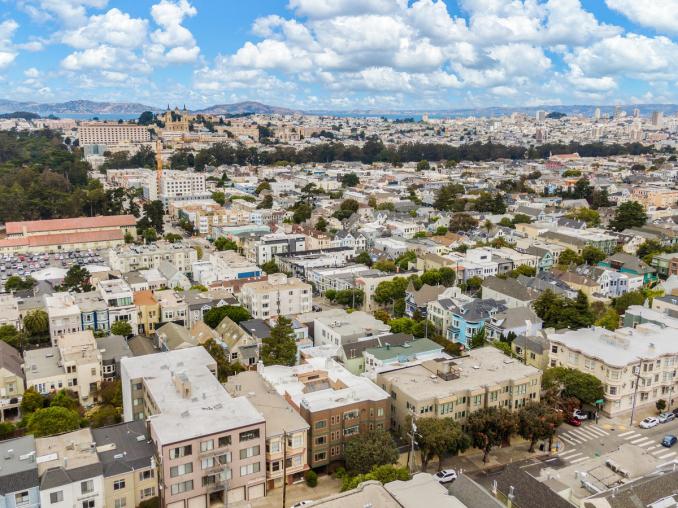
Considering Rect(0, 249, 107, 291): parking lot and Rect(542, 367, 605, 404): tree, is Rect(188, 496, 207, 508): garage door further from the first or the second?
Rect(0, 249, 107, 291): parking lot

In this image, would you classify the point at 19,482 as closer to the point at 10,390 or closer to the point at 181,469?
the point at 181,469

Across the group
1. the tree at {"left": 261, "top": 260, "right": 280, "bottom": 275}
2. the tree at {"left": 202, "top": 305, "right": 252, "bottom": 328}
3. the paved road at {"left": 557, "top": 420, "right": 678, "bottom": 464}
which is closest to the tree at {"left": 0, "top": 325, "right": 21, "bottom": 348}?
the tree at {"left": 202, "top": 305, "right": 252, "bottom": 328}

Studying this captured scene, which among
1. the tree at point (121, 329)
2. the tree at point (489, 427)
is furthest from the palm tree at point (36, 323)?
the tree at point (489, 427)

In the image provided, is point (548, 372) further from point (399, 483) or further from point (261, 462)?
point (261, 462)

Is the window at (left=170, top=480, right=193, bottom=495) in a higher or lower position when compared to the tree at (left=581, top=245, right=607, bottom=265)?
lower

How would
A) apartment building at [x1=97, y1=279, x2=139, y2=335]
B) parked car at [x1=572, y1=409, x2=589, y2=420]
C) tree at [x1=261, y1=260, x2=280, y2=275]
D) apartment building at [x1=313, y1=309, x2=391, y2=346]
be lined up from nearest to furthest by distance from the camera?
1. parked car at [x1=572, y1=409, x2=589, y2=420]
2. apartment building at [x1=313, y1=309, x2=391, y2=346]
3. apartment building at [x1=97, y1=279, x2=139, y2=335]
4. tree at [x1=261, y1=260, x2=280, y2=275]

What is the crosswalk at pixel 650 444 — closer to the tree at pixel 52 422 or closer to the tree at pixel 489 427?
the tree at pixel 489 427

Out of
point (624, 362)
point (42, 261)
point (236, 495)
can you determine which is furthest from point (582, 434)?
point (42, 261)
